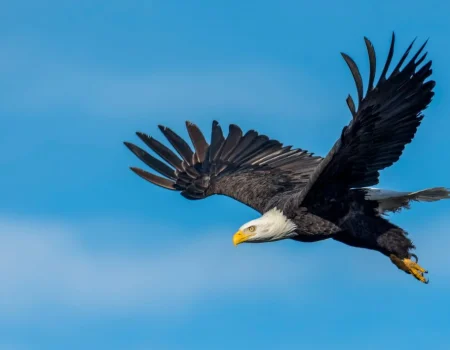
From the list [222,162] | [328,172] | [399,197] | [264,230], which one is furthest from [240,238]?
[222,162]

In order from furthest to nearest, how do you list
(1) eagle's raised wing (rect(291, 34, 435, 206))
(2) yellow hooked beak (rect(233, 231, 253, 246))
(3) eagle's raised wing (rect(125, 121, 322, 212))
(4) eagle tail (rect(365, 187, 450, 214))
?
(3) eagle's raised wing (rect(125, 121, 322, 212)), (4) eagle tail (rect(365, 187, 450, 214)), (2) yellow hooked beak (rect(233, 231, 253, 246)), (1) eagle's raised wing (rect(291, 34, 435, 206))

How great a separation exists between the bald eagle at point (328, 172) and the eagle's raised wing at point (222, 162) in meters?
0.01

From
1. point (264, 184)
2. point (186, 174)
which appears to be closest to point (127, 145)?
point (186, 174)

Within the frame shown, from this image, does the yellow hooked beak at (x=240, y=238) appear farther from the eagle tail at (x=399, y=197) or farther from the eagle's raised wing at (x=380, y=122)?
the eagle tail at (x=399, y=197)

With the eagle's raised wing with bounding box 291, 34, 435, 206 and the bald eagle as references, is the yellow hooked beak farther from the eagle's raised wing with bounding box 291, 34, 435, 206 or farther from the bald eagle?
the eagle's raised wing with bounding box 291, 34, 435, 206

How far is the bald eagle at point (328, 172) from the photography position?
13.7 m

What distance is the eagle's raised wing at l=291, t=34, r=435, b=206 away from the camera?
13.6 metres

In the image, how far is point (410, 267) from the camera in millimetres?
15281

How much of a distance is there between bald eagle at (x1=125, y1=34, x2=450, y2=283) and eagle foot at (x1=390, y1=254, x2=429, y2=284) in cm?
1

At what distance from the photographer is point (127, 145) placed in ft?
58.4

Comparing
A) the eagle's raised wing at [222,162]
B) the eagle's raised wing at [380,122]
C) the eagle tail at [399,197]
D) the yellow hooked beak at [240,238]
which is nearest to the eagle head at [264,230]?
the yellow hooked beak at [240,238]

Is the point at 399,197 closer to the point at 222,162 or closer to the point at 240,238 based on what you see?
the point at 240,238

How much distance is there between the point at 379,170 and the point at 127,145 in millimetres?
4663

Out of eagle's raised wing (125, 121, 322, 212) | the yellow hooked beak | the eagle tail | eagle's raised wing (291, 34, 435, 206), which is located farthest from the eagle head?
eagle's raised wing (125, 121, 322, 212)
